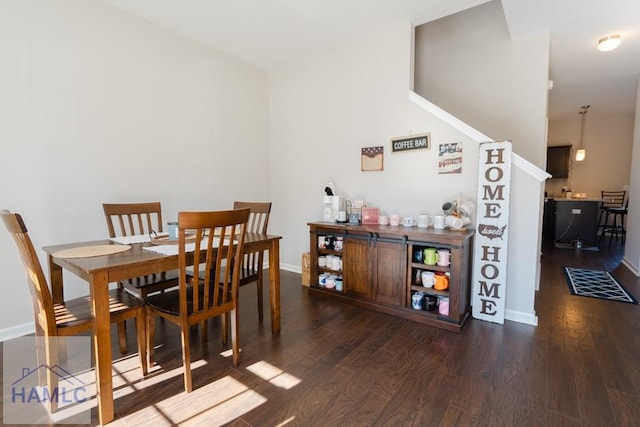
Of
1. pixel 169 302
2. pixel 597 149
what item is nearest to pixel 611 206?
pixel 597 149

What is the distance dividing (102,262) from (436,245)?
2268 millimetres

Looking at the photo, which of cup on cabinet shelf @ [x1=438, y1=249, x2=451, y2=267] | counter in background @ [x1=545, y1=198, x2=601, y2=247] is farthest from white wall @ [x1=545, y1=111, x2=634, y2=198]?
cup on cabinet shelf @ [x1=438, y1=249, x2=451, y2=267]

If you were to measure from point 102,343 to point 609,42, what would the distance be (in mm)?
4861

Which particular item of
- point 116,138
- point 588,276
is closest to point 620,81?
point 588,276

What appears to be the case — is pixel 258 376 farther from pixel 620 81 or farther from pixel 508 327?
pixel 620 81

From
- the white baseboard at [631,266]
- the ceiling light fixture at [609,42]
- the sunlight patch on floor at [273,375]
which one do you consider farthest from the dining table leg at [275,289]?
the white baseboard at [631,266]

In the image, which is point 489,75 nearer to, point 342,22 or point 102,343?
point 342,22

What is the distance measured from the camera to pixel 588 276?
373 centimetres

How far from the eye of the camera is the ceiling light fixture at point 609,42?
2.95 meters

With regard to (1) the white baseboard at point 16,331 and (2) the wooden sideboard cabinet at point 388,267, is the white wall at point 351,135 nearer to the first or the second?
(2) the wooden sideboard cabinet at point 388,267

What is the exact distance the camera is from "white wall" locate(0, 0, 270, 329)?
2.19 metres

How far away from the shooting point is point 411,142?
9.62 feet

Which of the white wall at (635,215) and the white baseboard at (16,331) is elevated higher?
the white wall at (635,215)

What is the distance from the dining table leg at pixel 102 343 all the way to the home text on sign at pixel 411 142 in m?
2.63
